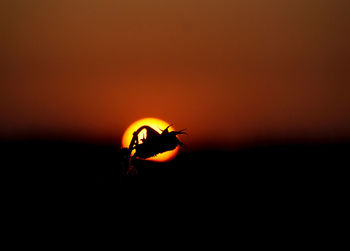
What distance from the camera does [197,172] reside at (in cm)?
214

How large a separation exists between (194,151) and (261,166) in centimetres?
57

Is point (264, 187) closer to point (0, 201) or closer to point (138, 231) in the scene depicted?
point (138, 231)

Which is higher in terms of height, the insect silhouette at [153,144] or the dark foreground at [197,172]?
the insect silhouette at [153,144]

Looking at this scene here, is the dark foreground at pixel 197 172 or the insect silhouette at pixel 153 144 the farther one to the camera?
the dark foreground at pixel 197 172

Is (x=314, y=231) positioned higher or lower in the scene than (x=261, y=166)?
lower

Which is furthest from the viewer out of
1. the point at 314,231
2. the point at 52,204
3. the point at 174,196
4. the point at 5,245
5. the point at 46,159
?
the point at 46,159

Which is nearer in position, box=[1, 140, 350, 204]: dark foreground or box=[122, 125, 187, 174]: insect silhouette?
box=[122, 125, 187, 174]: insect silhouette

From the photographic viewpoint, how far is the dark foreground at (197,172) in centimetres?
169

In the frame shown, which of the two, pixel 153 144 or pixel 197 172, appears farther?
pixel 197 172

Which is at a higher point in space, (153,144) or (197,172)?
(153,144)

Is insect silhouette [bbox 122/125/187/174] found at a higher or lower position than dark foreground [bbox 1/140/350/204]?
higher

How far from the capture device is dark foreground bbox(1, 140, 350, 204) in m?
1.69

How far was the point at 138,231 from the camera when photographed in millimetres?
1193

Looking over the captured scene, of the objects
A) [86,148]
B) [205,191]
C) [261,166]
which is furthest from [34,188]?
[261,166]
